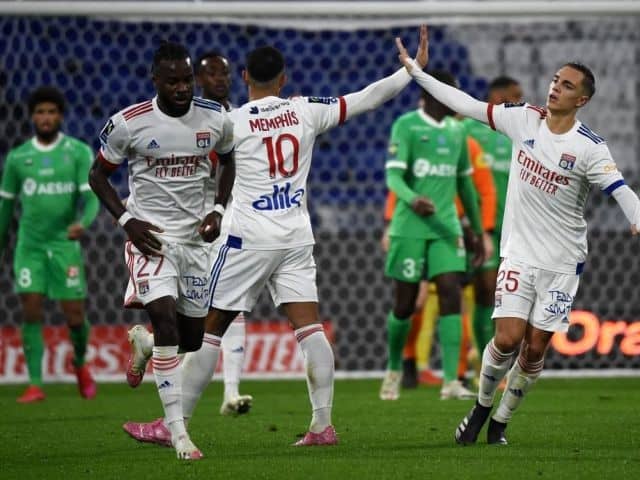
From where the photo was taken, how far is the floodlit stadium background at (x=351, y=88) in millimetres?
12820

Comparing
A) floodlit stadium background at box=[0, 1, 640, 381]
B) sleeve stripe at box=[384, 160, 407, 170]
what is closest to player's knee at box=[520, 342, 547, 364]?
sleeve stripe at box=[384, 160, 407, 170]

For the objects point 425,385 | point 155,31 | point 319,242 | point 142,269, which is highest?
point 155,31

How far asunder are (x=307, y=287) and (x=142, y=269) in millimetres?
907

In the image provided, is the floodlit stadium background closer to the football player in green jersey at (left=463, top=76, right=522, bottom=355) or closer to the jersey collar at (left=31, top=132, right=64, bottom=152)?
the football player in green jersey at (left=463, top=76, right=522, bottom=355)

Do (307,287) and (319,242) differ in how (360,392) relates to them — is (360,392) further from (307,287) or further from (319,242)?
(307,287)

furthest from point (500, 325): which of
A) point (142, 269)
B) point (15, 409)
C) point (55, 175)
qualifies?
point (55, 175)

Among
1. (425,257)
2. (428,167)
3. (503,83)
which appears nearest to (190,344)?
(425,257)

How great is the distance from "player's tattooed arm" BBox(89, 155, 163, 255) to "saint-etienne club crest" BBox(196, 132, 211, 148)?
1.56 feet

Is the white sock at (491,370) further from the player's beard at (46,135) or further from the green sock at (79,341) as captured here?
the player's beard at (46,135)

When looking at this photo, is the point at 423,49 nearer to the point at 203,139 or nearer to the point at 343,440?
the point at 203,139

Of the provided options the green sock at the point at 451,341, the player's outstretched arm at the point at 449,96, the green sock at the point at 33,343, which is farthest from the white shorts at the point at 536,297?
the green sock at the point at 33,343

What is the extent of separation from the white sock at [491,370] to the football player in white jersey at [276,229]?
2.60 ft

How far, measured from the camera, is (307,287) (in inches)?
296

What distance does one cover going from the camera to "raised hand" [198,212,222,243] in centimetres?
720
